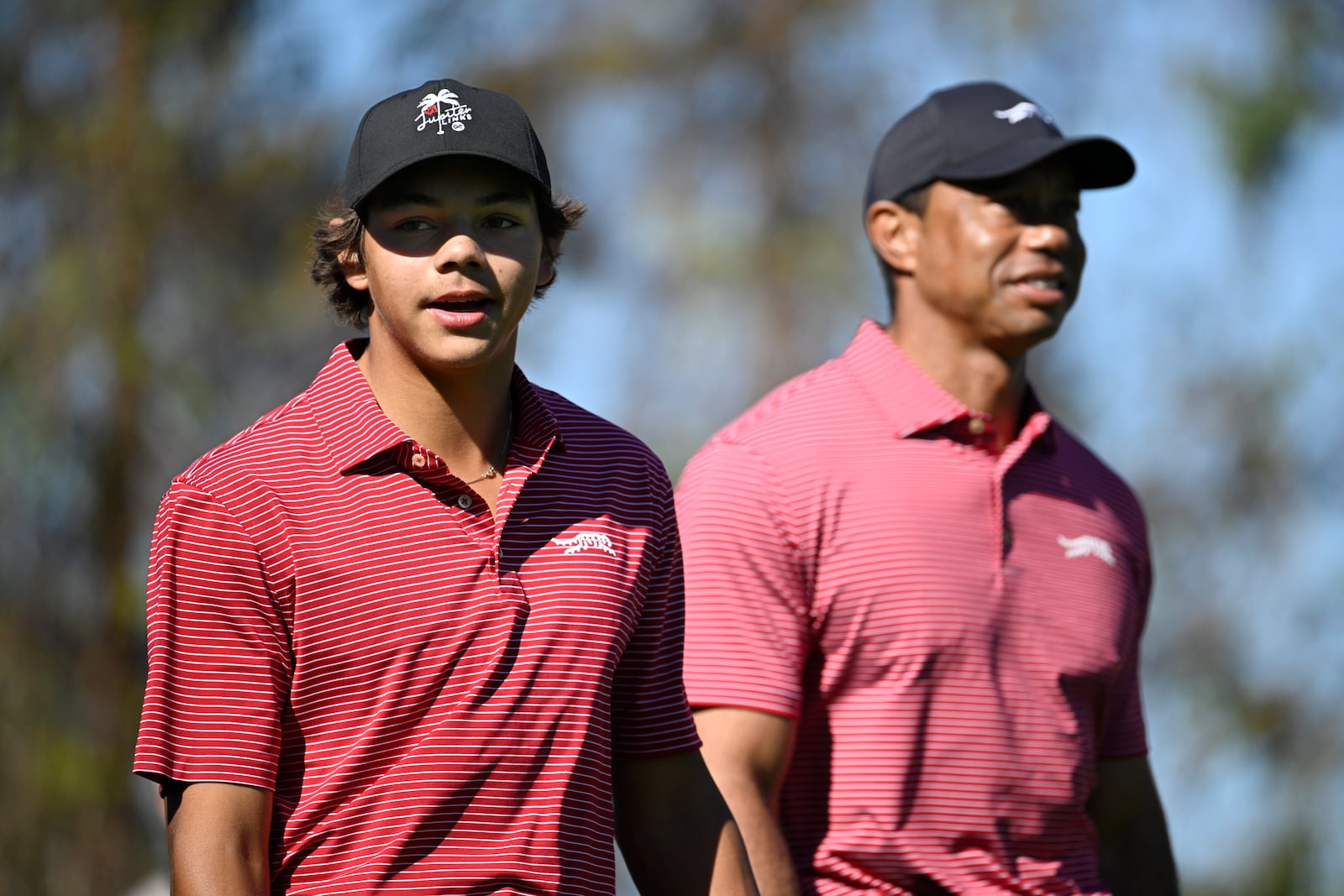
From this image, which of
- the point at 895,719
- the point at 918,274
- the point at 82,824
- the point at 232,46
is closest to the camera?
the point at 895,719

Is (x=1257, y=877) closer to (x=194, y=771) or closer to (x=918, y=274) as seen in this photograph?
(x=918, y=274)

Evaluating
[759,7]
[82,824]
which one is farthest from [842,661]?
[759,7]

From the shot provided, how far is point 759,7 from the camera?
16.7 m

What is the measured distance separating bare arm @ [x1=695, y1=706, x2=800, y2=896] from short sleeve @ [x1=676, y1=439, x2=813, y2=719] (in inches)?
1.3

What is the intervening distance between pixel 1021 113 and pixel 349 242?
6.77 feet

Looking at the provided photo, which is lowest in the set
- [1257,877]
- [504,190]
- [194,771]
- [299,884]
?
[1257,877]

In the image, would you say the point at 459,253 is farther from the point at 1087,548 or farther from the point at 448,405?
the point at 1087,548

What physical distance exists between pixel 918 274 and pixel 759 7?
41.5ft

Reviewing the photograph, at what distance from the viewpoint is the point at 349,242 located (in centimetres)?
312

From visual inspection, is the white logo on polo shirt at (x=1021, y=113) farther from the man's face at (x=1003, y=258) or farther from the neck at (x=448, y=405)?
the neck at (x=448, y=405)

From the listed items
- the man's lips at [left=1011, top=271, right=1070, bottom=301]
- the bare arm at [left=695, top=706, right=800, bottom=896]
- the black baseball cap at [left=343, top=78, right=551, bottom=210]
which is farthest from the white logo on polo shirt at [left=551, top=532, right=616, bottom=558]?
the man's lips at [left=1011, top=271, right=1070, bottom=301]

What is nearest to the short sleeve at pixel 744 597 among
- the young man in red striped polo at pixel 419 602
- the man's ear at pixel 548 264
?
the young man in red striped polo at pixel 419 602

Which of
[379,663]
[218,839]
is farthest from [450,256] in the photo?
[218,839]

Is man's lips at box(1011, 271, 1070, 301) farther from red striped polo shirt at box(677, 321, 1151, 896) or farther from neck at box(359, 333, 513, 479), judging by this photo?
neck at box(359, 333, 513, 479)
